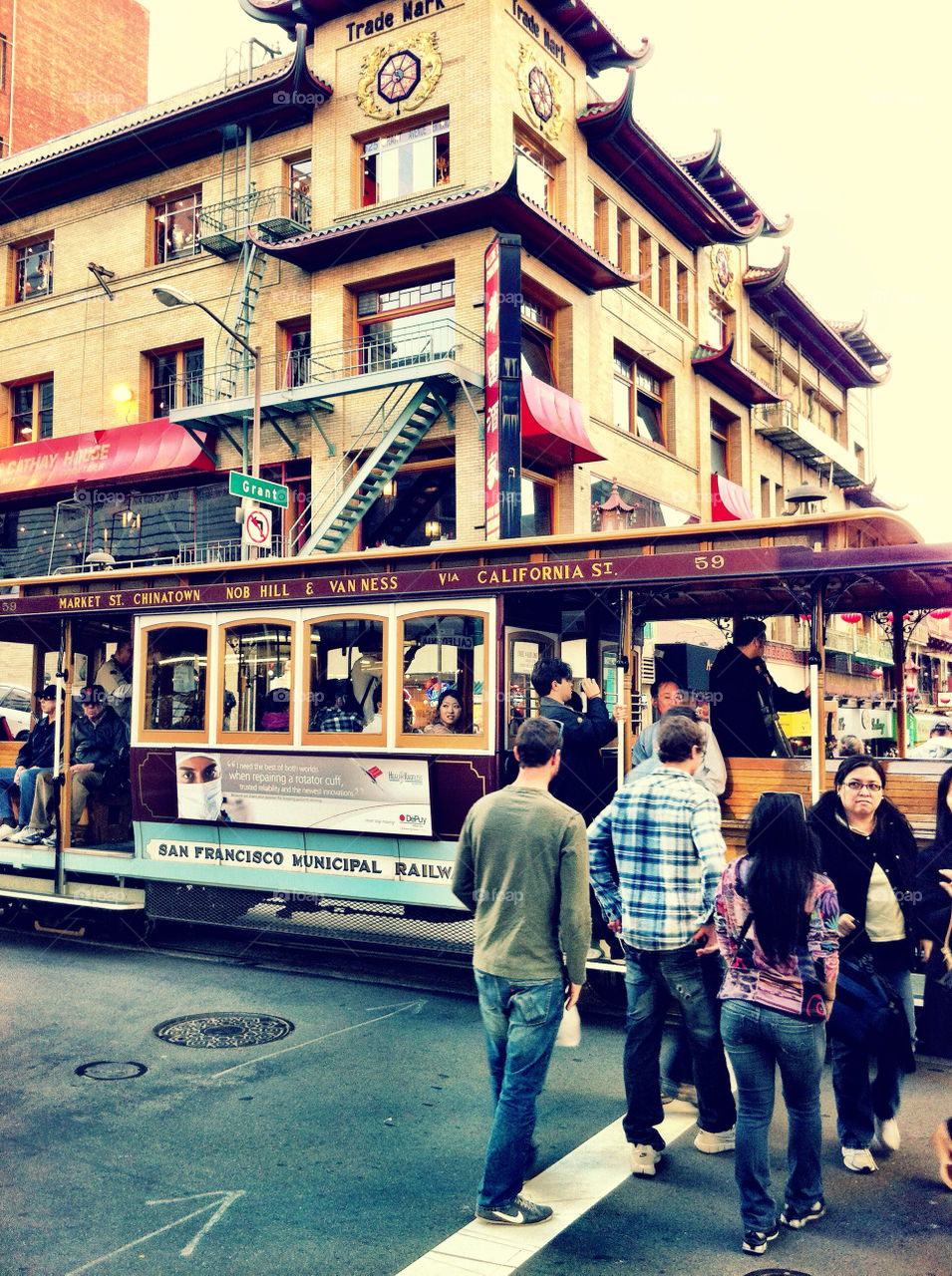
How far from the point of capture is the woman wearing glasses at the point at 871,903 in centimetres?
489

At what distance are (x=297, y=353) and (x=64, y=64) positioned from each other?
2433cm

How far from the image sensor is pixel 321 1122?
5395 millimetres

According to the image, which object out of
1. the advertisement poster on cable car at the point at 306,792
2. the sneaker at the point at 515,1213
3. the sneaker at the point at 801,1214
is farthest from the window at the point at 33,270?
the sneaker at the point at 801,1214

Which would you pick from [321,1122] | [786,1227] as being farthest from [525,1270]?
[321,1122]

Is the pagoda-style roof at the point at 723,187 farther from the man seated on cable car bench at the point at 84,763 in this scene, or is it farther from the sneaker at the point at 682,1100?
the sneaker at the point at 682,1100

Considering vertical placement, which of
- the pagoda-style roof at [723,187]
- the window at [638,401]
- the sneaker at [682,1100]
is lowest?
the sneaker at [682,1100]

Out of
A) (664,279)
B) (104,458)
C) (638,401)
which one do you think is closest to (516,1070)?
(638,401)

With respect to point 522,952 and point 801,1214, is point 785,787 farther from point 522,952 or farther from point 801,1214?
point 522,952

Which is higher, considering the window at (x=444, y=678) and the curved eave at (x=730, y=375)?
the curved eave at (x=730, y=375)

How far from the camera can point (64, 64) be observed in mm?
37312

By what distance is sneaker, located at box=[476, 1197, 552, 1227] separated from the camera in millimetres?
4207

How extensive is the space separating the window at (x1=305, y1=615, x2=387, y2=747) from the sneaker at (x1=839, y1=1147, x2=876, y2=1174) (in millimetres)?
4504

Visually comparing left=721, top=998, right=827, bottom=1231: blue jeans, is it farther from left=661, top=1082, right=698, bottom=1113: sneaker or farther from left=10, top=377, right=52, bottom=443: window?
left=10, top=377, right=52, bottom=443: window

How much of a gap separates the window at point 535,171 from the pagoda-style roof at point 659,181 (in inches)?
49.1
